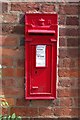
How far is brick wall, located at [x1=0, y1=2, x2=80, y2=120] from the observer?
10.9 ft

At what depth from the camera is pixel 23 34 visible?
332 cm

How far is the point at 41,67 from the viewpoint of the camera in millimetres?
3277

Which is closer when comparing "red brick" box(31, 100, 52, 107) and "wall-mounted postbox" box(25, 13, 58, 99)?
"wall-mounted postbox" box(25, 13, 58, 99)

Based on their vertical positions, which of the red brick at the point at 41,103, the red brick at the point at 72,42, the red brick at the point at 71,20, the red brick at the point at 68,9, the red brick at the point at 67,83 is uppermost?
the red brick at the point at 68,9

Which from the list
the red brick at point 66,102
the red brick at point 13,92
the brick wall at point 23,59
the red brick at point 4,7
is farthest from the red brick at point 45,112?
the red brick at point 4,7

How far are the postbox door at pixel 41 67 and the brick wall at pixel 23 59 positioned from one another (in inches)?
3.9

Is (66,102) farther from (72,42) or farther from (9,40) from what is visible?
(9,40)

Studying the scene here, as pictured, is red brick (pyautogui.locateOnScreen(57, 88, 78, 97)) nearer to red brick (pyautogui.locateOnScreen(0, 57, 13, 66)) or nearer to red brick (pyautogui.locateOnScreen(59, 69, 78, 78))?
red brick (pyautogui.locateOnScreen(59, 69, 78, 78))

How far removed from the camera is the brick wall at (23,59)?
10.9 feet

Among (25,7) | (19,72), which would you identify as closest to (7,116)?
(19,72)

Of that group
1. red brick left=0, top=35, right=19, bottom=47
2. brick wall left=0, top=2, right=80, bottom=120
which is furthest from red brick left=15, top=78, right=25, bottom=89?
red brick left=0, top=35, right=19, bottom=47

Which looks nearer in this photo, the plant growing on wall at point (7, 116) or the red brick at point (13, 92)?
the plant growing on wall at point (7, 116)

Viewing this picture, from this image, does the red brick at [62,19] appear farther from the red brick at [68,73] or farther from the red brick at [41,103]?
the red brick at [41,103]

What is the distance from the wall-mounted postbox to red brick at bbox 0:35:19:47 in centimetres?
13
